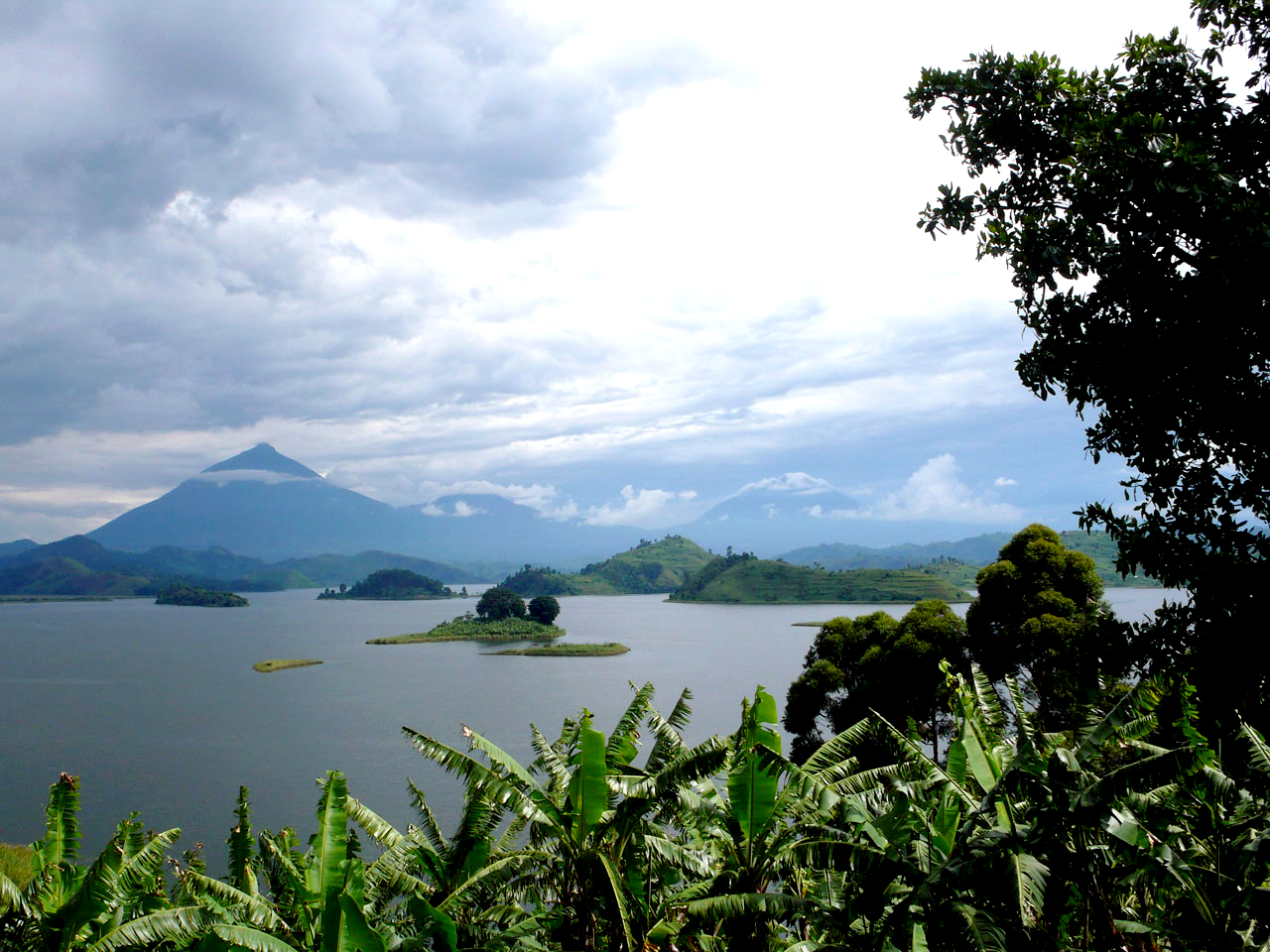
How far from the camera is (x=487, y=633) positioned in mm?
102062

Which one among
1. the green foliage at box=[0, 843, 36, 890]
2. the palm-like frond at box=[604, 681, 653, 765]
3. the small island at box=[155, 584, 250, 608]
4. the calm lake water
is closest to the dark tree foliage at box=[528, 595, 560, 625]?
the calm lake water

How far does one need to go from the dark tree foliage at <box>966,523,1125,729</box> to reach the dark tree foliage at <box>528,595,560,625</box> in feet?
281

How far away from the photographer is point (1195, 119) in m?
6.72

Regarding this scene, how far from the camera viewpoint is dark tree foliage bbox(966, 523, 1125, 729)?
20938 millimetres

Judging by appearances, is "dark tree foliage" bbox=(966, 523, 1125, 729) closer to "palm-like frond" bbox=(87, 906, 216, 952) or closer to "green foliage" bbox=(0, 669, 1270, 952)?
"green foliage" bbox=(0, 669, 1270, 952)

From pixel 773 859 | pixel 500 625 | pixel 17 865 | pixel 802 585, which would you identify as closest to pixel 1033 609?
pixel 773 859

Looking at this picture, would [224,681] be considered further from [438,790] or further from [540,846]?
[540,846]

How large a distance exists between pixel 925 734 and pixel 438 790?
668 inches

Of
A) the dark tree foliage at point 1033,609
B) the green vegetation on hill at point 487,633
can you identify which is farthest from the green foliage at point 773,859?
the green vegetation on hill at point 487,633

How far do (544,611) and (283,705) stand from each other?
54704 mm

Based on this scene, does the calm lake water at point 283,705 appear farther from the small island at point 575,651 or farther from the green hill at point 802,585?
the green hill at point 802,585

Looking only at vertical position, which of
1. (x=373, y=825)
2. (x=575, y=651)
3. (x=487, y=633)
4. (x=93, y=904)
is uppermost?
(x=93, y=904)

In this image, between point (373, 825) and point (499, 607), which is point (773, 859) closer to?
point (373, 825)

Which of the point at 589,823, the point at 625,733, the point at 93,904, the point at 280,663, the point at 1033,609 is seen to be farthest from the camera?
the point at 280,663
